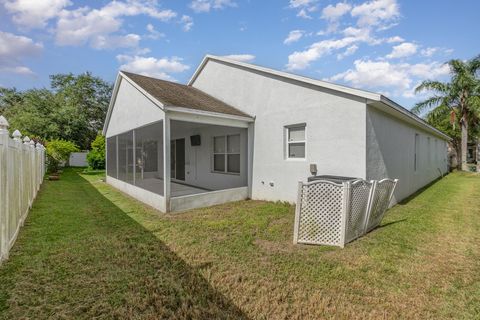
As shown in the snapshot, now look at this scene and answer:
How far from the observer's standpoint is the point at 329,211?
4.66 meters

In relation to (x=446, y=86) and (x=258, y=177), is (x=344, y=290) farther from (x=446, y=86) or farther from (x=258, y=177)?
(x=446, y=86)

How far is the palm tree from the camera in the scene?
1925 cm

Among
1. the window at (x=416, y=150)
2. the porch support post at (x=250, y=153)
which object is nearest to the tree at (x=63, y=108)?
the porch support post at (x=250, y=153)

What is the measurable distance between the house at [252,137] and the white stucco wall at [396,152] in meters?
0.03

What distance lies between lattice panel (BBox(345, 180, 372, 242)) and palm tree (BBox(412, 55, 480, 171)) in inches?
787

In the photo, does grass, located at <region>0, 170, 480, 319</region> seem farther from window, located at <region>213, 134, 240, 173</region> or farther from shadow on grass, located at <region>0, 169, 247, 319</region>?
window, located at <region>213, 134, 240, 173</region>

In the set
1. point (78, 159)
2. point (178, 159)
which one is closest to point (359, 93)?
point (178, 159)

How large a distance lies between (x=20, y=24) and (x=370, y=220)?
683 inches

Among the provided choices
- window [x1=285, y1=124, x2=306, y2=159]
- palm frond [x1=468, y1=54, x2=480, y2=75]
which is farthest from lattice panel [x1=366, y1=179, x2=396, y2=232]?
palm frond [x1=468, y1=54, x2=480, y2=75]

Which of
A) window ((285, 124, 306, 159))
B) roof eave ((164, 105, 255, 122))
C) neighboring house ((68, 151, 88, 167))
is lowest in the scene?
neighboring house ((68, 151, 88, 167))

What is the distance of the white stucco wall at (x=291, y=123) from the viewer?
668 cm

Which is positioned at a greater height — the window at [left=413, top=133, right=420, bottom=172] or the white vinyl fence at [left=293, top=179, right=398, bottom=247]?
the window at [left=413, top=133, right=420, bottom=172]

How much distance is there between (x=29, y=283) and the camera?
3258 millimetres

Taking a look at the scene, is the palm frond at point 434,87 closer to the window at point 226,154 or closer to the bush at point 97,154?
the window at point 226,154
